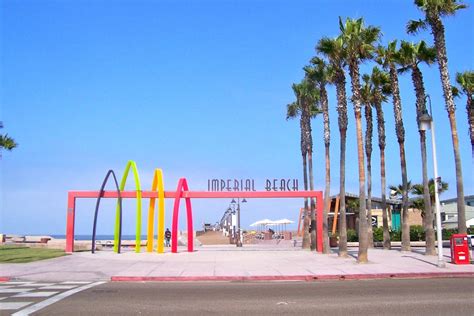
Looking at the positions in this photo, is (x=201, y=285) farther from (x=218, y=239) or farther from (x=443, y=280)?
(x=218, y=239)

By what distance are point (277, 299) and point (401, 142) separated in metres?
21.0

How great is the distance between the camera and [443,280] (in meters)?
17.1

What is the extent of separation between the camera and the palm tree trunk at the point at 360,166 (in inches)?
921

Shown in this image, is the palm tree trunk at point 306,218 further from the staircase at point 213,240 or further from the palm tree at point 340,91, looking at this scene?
the staircase at point 213,240

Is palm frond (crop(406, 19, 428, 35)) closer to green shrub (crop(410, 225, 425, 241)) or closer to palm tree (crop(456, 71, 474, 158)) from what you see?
palm tree (crop(456, 71, 474, 158))

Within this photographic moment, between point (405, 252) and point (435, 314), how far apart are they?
804 inches

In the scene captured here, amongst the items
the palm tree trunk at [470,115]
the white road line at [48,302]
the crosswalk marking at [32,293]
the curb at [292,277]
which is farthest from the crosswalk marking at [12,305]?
the palm tree trunk at [470,115]

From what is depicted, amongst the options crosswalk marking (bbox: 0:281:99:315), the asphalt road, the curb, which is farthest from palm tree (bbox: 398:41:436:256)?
crosswalk marking (bbox: 0:281:99:315)

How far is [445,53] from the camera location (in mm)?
26391

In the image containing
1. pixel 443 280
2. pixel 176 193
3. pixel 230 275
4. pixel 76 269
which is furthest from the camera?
pixel 176 193

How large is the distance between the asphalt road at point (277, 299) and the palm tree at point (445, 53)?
9.87 m

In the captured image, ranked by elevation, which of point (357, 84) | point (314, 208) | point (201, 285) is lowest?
point (201, 285)

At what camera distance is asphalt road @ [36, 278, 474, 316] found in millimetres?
10844

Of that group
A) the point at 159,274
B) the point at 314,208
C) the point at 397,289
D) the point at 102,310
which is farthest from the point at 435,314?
the point at 314,208
